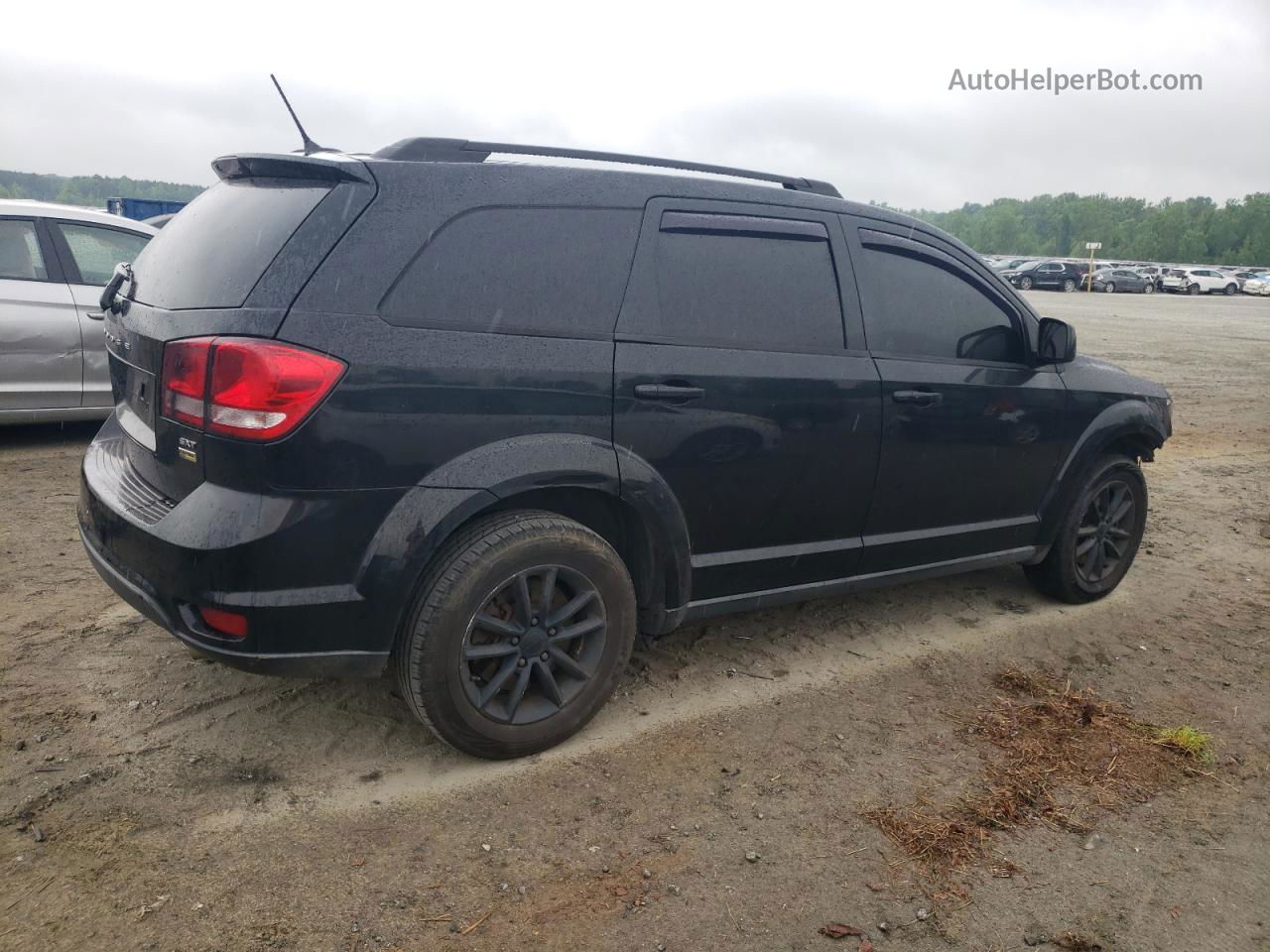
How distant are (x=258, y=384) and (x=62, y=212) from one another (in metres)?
5.44

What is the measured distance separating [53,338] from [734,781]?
573 cm

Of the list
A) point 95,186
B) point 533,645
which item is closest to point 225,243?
point 533,645

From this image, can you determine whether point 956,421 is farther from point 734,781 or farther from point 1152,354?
point 1152,354

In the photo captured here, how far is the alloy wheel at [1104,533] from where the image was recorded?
16.1ft

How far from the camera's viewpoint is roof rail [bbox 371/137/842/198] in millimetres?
3096

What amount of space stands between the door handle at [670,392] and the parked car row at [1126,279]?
1884 inches

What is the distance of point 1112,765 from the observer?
135 inches

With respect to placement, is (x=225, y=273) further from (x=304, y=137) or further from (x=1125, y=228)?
(x=1125, y=228)

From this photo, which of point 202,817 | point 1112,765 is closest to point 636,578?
point 202,817

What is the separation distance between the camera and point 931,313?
4098 mm

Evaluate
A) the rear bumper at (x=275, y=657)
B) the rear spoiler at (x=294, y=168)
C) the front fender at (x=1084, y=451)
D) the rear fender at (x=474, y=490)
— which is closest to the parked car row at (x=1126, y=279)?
the front fender at (x=1084, y=451)

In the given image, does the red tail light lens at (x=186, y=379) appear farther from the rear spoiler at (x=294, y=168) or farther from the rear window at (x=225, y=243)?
the rear spoiler at (x=294, y=168)

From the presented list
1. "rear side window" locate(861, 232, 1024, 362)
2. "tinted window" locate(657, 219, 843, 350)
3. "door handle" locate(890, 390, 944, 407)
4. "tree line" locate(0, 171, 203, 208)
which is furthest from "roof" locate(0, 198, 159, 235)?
"tree line" locate(0, 171, 203, 208)

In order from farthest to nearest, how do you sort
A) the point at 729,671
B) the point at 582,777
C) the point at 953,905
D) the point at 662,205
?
the point at 729,671 < the point at 662,205 < the point at 582,777 < the point at 953,905
